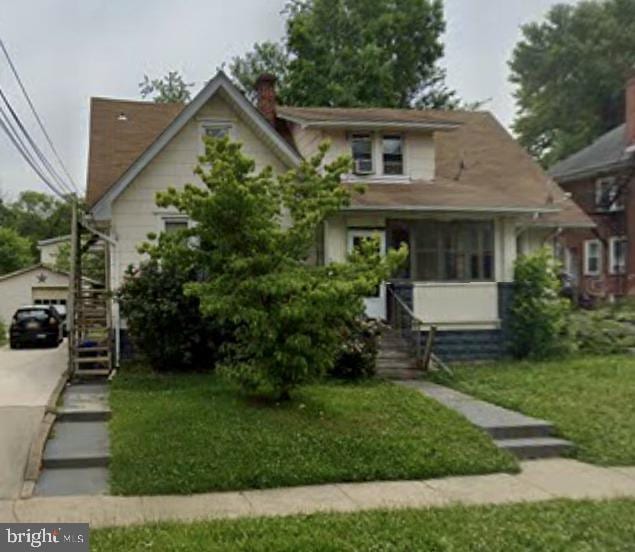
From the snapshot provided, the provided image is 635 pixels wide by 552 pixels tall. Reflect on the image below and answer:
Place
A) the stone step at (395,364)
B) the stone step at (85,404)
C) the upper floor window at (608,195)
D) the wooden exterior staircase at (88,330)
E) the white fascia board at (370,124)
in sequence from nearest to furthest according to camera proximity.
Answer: the stone step at (85,404) < the wooden exterior staircase at (88,330) < the stone step at (395,364) < the white fascia board at (370,124) < the upper floor window at (608,195)

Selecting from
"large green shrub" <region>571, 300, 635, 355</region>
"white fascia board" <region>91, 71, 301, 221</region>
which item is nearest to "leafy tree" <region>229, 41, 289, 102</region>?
"white fascia board" <region>91, 71, 301, 221</region>

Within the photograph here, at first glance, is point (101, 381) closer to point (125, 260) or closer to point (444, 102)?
point (125, 260)

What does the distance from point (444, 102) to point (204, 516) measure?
31.3 m

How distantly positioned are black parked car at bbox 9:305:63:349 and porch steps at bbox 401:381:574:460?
1640cm

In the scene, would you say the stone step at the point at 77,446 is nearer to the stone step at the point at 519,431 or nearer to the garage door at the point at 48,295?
the stone step at the point at 519,431

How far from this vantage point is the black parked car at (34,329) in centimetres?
2364

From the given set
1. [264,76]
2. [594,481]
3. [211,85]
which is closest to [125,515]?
[594,481]

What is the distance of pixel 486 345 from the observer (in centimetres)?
1686

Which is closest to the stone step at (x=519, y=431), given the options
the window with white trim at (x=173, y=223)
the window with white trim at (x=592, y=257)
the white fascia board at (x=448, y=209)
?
the white fascia board at (x=448, y=209)

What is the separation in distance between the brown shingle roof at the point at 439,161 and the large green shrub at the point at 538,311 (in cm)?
146

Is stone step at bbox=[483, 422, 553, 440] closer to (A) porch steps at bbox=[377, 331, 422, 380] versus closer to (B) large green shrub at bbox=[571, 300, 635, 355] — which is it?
(A) porch steps at bbox=[377, 331, 422, 380]

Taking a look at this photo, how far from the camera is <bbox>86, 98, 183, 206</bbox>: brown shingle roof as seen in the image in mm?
17219

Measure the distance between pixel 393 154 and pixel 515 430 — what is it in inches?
402

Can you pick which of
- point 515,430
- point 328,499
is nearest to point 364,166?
point 515,430
